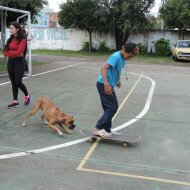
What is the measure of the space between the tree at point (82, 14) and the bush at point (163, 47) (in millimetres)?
4780

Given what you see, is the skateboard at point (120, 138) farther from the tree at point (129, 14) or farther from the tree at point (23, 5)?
the tree at point (129, 14)

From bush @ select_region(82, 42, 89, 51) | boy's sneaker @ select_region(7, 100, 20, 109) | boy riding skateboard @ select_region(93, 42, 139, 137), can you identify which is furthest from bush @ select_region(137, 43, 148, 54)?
boy riding skateboard @ select_region(93, 42, 139, 137)

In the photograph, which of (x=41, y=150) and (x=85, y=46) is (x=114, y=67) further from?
(x=85, y=46)

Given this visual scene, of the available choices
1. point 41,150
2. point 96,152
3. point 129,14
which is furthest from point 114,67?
point 129,14

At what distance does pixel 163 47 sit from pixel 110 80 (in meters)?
26.9

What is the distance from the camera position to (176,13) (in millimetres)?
31641

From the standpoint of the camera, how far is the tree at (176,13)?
31159mm

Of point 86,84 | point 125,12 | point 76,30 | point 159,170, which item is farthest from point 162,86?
point 76,30

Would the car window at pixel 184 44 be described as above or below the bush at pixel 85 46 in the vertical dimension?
above

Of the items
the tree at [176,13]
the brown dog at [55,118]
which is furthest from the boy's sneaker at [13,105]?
the tree at [176,13]

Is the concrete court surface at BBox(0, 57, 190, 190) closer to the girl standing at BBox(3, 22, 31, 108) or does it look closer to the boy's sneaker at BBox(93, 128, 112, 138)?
the boy's sneaker at BBox(93, 128, 112, 138)

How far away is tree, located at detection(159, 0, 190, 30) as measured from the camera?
1227 inches

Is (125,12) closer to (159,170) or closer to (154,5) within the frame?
(154,5)

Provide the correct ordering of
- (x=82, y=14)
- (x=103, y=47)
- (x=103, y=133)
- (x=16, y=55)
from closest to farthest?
(x=103, y=133)
(x=16, y=55)
(x=82, y=14)
(x=103, y=47)
